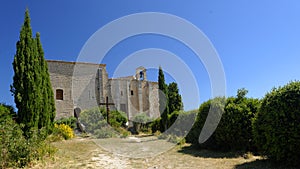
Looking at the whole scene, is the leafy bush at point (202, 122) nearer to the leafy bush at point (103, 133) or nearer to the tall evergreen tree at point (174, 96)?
the leafy bush at point (103, 133)

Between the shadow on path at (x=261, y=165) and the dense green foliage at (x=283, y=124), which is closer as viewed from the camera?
the dense green foliage at (x=283, y=124)

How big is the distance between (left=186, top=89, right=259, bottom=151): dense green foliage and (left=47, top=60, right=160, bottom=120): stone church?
1237cm

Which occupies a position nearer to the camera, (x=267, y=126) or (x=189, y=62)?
(x=267, y=126)

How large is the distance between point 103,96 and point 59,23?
15.2m

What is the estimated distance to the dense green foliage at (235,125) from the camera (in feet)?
21.2

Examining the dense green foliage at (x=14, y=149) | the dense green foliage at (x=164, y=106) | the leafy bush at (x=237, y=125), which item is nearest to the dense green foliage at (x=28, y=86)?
the dense green foliage at (x=14, y=149)

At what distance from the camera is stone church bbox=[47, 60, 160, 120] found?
837 inches

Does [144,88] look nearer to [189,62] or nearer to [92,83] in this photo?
[92,83]

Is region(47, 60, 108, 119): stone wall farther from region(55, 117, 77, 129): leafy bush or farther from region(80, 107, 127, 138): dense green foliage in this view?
region(80, 107, 127, 138): dense green foliage

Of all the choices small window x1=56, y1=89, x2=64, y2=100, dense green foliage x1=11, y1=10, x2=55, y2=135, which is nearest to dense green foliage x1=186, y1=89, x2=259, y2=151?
dense green foliage x1=11, y1=10, x2=55, y2=135

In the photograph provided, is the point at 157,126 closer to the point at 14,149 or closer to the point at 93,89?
the point at 93,89

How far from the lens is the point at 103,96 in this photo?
78.4ft

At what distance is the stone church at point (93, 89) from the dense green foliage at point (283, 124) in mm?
14828

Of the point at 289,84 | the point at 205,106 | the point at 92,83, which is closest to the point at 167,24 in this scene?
the point at 205,106
